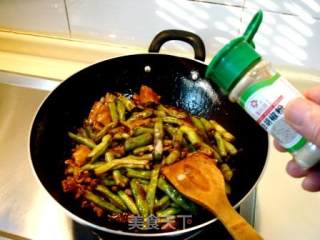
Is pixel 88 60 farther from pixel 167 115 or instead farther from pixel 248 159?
pixel 248 159

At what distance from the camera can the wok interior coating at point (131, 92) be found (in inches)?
32.4

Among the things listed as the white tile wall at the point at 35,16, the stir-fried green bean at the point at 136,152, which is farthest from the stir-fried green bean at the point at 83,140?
the white tile wall at the point at 35,16

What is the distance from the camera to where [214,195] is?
2.29 ft

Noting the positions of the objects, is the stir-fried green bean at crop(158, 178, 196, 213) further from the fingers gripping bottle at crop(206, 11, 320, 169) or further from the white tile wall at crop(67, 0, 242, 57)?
the white tile wall at crop(67, 0, 242, 57)

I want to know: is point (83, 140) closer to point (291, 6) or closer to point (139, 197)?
point (139, 197)

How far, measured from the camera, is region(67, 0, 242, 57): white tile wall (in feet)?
3.19

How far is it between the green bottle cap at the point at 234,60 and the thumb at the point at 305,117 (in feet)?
0.23

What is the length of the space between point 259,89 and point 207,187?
0.24m

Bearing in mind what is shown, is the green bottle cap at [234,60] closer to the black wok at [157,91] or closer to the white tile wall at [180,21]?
the black wok at [157,91]

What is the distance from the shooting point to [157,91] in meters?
0.99

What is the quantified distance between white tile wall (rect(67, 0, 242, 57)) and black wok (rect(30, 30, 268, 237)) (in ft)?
0.34

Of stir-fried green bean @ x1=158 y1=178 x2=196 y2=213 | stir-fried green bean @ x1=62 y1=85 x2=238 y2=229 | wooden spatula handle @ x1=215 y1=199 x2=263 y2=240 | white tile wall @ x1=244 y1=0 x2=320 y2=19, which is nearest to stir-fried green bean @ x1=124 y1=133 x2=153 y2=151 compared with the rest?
stir-fried green bean @ x1=62 y1=85 x2=238 y2=229

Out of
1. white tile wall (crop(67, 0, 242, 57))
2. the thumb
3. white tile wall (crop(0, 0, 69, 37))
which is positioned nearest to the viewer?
the thumb

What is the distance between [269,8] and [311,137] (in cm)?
49
